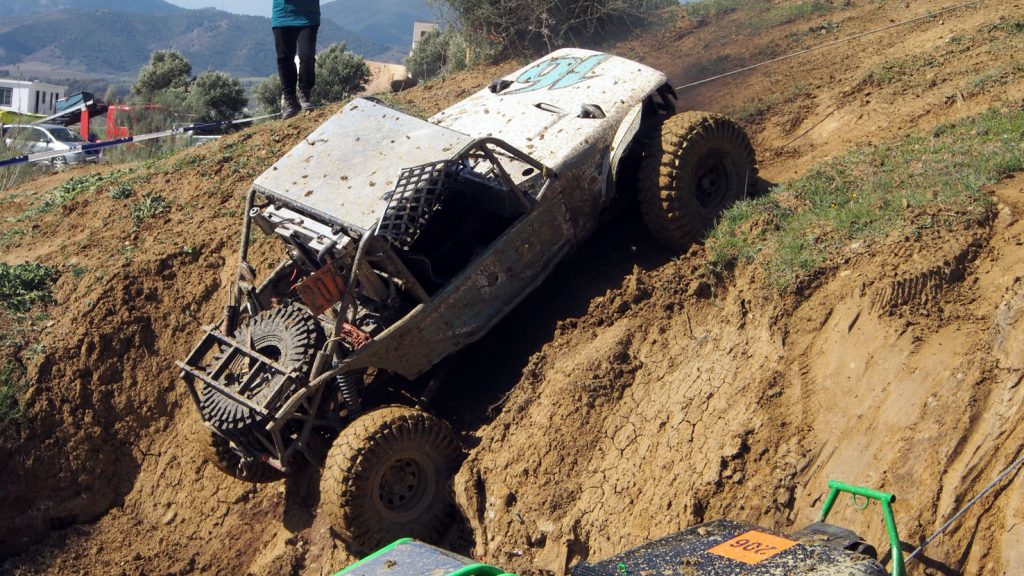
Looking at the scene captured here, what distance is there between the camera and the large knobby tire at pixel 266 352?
5773 mm

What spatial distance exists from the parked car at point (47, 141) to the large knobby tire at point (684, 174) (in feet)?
31.7

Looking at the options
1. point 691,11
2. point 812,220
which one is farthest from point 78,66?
point 812,220

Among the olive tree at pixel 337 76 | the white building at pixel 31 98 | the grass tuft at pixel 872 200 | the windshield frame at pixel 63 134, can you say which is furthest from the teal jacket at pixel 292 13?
the white building at pixel 31 98

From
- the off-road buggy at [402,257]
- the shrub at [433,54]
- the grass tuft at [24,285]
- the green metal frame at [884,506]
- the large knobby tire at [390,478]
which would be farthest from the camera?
the shrub at [433,54]

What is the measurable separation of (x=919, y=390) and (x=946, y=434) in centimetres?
31

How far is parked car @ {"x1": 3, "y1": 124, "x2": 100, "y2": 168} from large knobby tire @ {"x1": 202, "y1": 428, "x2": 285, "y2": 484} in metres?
8.63

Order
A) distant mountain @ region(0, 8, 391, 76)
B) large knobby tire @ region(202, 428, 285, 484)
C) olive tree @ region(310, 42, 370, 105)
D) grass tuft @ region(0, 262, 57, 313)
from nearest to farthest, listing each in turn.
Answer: large knobby tire @ region(202, 428, 285, 484) → grass tuft @ region(0, 262, 57, 313) → olive tree @ region(310, 42, 370, 105) → distant mountain @ region(0, 8, 391, 76)

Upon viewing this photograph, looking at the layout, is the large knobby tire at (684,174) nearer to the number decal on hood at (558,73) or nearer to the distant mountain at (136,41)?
the number decal on hood at (558,73)

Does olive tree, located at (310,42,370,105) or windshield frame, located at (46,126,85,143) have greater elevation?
olive tree, located at (310,42,370,105)

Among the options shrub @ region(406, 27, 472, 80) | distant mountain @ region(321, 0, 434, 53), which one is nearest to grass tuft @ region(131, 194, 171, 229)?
shrub @ region(406, 27, 472, 80)

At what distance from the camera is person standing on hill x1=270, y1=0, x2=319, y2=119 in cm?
1027

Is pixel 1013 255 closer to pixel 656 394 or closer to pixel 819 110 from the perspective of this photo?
pixel 656 394

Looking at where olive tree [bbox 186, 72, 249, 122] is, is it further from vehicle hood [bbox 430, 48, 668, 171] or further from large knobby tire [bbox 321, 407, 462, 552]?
large knobby tire [bbox 321, 407, 462, 552]

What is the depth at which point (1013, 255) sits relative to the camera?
5441 millimetres
